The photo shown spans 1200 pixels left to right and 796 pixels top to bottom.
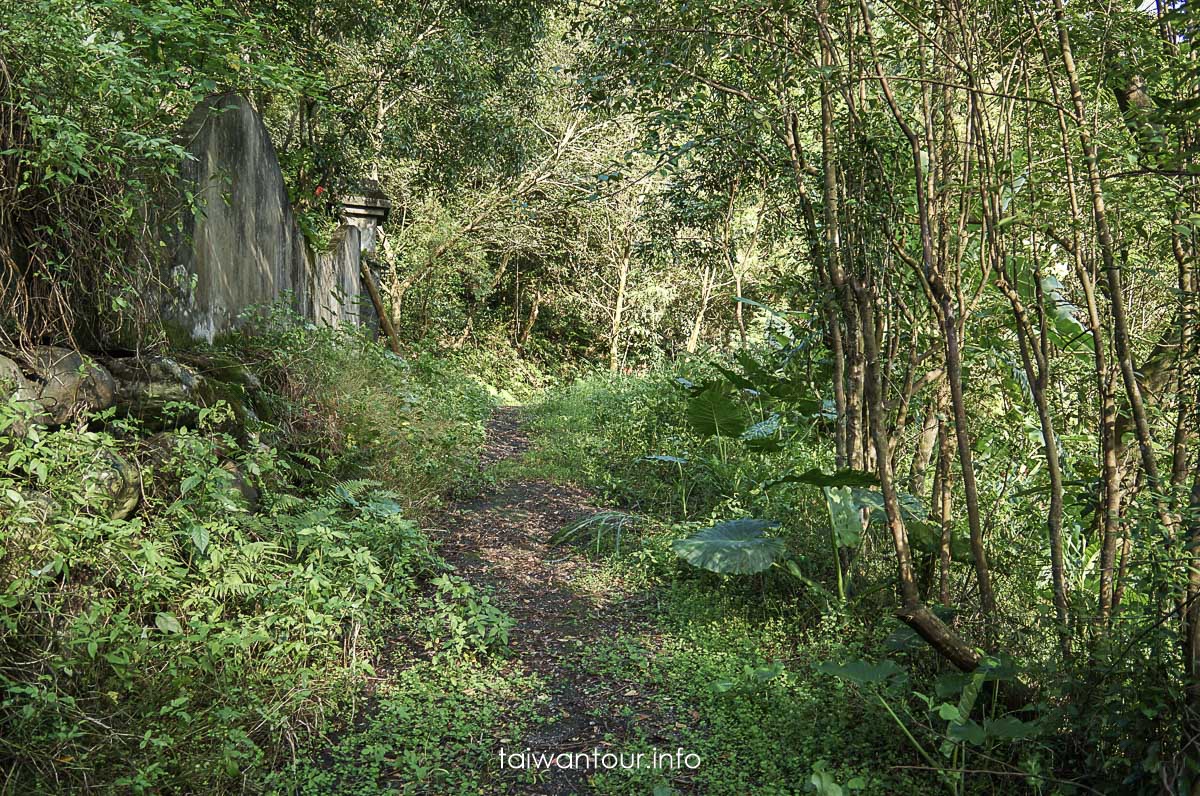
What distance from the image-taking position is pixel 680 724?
3.26m

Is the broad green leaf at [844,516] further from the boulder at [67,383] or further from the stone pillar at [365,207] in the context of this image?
the stone pillar at [365,207]

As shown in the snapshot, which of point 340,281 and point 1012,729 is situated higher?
point 340,281

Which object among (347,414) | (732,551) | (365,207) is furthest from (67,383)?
(365,207)

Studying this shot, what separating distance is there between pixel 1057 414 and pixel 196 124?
472 cm

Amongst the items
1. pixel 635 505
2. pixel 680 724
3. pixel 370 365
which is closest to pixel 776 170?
pixel 635 505

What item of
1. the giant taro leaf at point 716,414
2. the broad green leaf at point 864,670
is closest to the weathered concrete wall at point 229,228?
the giant taro leaf at point 716,414

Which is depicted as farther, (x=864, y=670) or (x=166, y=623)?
(x=166, y=623)

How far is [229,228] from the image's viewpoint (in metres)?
5.49

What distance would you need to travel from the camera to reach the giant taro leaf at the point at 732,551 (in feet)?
12.9

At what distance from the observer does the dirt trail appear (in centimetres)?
322

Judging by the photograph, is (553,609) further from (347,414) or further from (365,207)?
(365,207)

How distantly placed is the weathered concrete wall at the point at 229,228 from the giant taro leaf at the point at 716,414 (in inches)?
120

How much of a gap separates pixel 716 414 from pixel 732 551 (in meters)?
2.14

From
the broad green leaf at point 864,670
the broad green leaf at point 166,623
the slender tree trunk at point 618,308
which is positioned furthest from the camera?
the slender tree trunk at point 618,308
